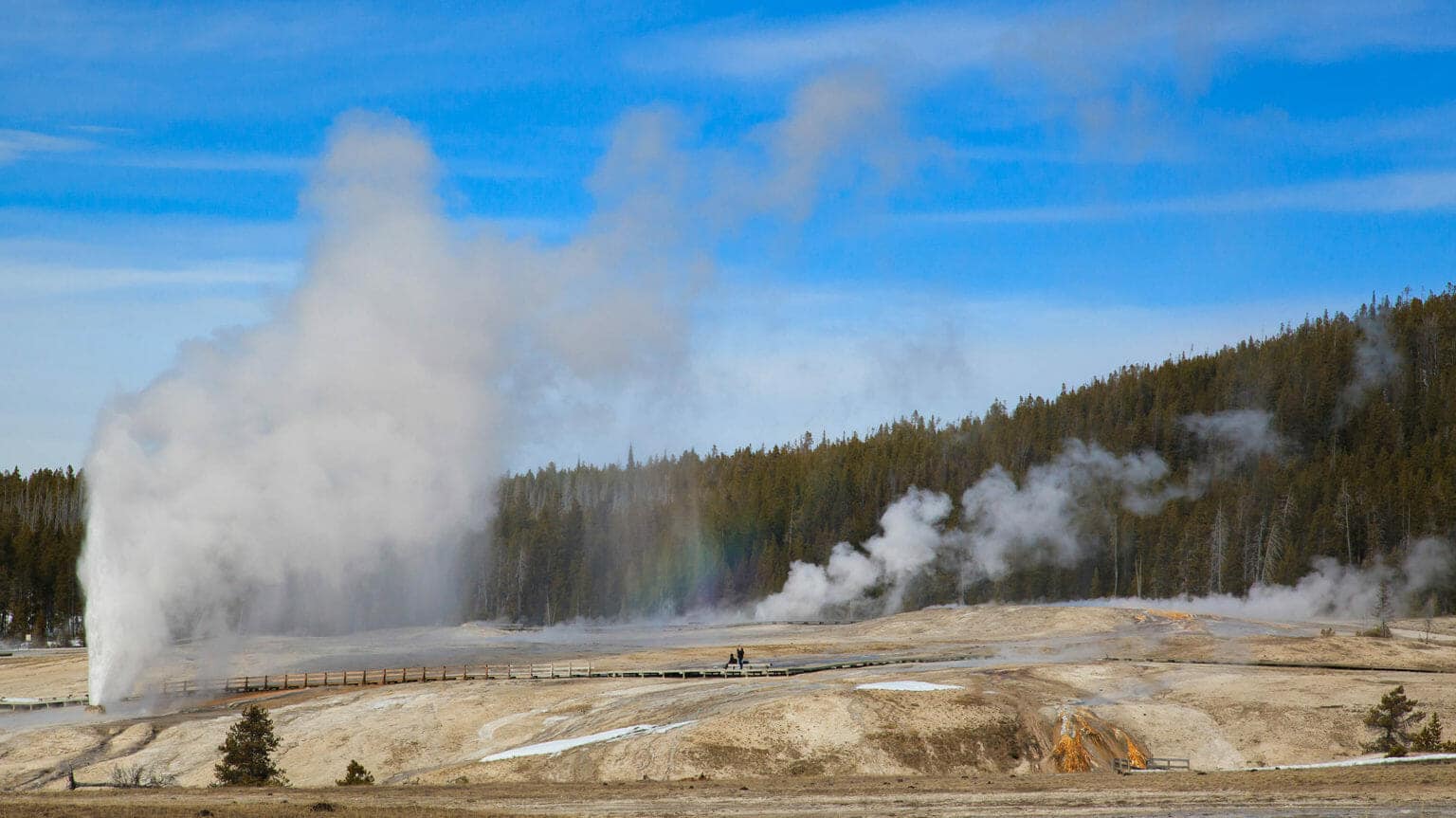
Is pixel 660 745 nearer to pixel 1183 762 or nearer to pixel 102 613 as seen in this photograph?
pixel 1183 762

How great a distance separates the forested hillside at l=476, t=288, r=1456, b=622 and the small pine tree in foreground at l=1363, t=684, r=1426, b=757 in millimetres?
73095

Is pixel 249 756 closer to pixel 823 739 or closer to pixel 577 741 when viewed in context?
pixel 577 741

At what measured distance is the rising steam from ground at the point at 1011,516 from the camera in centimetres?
13688

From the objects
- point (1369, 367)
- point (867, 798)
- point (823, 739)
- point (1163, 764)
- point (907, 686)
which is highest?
point (1369, 367)

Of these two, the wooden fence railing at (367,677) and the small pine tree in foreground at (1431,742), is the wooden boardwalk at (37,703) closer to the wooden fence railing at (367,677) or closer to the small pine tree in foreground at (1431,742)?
the wooden fence railing at (367,677)

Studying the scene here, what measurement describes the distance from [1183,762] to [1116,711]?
604 centimetres

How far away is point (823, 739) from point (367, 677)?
32.0m

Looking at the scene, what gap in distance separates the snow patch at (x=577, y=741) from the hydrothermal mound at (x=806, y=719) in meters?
0.17

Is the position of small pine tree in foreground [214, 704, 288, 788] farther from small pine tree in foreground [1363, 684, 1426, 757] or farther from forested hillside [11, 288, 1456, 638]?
forested hillside [11, 288, 1456, 638]

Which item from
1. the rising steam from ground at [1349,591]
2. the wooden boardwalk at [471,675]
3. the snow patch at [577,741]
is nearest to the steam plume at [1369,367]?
the rising steam from ground at [1349,591]

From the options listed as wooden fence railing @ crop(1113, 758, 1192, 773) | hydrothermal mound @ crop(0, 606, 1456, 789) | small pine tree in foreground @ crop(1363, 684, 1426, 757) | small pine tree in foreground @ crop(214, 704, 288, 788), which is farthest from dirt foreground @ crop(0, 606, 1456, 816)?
small pine tree in foreground @ crop(214, 704, 288, 788)

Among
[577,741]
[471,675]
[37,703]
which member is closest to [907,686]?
[577,741]

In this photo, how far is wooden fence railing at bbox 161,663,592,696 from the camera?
6694 cm

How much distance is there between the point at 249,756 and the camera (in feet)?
144
